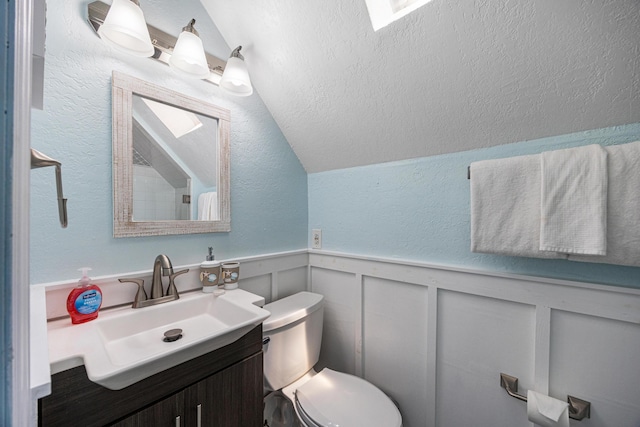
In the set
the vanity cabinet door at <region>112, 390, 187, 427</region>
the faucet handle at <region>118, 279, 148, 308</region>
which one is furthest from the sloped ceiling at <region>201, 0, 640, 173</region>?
the vanity cabinet door at <region>112, 390, 187, 427</region>

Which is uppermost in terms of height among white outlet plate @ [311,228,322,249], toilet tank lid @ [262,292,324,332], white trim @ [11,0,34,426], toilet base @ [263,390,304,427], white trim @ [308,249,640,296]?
white trim @ [11,0,34,426]

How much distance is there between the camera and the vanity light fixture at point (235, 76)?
45.3 inches

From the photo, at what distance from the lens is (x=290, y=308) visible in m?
1.28

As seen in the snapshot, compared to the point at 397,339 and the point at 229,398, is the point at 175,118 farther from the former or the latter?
the point at 397,339

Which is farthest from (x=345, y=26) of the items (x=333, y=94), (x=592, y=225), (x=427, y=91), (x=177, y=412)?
(x=177, y=412)

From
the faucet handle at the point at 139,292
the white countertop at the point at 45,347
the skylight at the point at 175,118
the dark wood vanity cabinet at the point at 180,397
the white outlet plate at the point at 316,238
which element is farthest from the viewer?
the white outlet plate at the point at 316,238

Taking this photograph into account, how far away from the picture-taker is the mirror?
95cm

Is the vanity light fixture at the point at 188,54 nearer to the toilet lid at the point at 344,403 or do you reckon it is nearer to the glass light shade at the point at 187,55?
the glass light shade at the point at 187,55

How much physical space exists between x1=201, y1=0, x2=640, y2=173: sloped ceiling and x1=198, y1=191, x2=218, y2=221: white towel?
59 cm

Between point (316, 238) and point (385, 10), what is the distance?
1171 millimetres

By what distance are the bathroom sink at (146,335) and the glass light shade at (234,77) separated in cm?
93

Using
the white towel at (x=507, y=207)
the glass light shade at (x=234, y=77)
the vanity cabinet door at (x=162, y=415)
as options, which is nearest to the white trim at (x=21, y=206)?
the vanity cabinet door at (x=162, y=415)

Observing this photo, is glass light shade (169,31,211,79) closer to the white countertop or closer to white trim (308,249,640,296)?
the white countertop

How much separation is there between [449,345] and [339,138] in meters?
1.11
